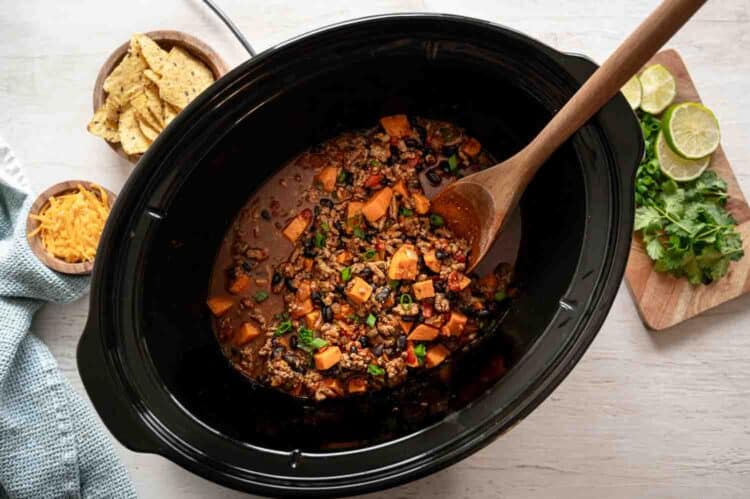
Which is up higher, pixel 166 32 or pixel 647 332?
pixel 166 32

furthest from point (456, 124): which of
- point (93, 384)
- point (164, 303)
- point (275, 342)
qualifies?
point (93, 384)

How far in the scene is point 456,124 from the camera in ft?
7.36

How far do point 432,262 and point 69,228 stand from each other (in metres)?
1.05

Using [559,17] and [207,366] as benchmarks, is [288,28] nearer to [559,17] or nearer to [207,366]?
[559,17]

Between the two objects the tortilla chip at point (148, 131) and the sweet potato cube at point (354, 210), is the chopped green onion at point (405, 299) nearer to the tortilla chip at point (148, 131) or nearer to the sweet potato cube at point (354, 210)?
the sweet potato cube at point (354, 210)

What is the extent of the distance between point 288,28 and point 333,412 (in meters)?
1.22

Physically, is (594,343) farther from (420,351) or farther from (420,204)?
(420,204)

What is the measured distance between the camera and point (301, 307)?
7.15ft

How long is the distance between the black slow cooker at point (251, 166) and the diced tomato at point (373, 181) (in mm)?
233

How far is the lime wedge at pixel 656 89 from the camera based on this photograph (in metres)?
2.29

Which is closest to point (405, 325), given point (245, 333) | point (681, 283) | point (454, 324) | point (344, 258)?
point (454, 324)

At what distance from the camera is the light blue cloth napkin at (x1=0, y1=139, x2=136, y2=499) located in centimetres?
214

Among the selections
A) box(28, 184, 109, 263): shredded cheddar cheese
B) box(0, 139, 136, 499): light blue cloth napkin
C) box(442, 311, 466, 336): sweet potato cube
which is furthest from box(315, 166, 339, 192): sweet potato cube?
box(0, 139, 136, 499): light blue cloth napkin

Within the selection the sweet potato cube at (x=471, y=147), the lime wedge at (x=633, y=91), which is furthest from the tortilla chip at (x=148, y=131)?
the lime wedge at (x=633, y=91)
